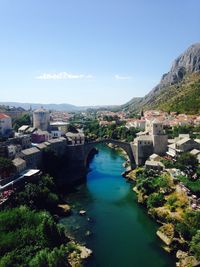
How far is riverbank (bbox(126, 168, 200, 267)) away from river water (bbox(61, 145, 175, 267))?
0.67 m

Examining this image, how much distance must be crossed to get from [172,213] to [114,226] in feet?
15.9

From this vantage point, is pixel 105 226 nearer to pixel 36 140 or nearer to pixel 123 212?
pixel 123 212

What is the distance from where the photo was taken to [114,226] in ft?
89.5

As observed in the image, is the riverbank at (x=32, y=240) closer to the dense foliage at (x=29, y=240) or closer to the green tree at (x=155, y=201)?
the dense foliage at (x=29, y=240)

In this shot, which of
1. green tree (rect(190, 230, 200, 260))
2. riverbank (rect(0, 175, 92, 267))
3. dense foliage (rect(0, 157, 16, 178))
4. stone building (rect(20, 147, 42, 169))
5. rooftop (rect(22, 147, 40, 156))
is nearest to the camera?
riverbank (rect(0, 175, 92, 267))

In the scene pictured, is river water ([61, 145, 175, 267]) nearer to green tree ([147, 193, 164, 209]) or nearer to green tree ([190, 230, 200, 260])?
green tree ([147, 193, 164, 209])

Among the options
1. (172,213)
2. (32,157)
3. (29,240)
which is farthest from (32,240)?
(32,157)

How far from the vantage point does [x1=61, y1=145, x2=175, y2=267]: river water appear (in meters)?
21.9

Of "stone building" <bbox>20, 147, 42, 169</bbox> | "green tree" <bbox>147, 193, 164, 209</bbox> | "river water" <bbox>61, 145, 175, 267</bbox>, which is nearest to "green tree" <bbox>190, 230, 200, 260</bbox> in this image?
"river water" <bbox>61, 145, 175, 267</bbox>

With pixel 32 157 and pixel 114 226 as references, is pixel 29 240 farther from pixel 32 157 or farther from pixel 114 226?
pixel 32 157

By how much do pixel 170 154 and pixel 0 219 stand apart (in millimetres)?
25955

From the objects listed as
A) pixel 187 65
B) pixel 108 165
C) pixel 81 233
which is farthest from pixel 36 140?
pixel 187 65

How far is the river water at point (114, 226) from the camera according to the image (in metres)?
21.9

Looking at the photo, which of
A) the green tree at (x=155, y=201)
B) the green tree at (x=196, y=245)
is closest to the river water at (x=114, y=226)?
the green tree at (x=155, y=201)
